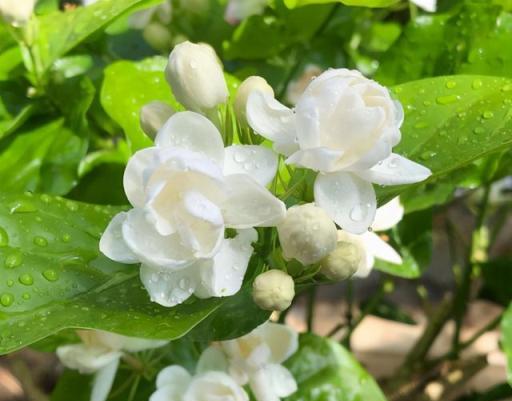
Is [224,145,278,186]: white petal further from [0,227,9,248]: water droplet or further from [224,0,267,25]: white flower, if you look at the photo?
[224,0,267,25]: white flower

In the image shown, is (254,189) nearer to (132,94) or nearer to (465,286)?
(132,94)

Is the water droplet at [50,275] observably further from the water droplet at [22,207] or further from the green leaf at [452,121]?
the green leaf at [452,121]

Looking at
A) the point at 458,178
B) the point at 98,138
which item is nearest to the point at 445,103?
the point at 458,178

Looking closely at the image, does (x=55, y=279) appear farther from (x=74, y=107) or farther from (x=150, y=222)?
(x=74, y=107)

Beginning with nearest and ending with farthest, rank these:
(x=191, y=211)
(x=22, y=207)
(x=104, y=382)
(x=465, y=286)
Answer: (x=191, y=211)
(x=22, y=207)
(x=104, y=382)
(x=465, y=286)

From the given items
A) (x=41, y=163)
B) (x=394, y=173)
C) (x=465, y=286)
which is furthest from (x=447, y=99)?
(x=465, y=286)
